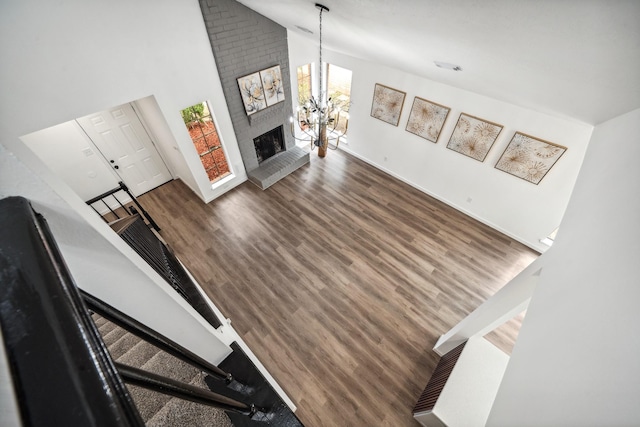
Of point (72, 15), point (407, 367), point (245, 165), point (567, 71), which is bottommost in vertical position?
point (407, 367)

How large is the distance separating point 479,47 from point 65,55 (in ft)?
13.2

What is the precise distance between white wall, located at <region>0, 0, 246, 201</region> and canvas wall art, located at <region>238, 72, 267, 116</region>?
1.88 feet

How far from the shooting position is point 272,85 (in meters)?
5.12

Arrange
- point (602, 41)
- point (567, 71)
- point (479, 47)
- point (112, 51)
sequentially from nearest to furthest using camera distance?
point (602, 41) < point (567, 71) < point (479, 47) < point (112, 51)

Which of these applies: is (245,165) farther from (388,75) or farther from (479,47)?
(479,47)

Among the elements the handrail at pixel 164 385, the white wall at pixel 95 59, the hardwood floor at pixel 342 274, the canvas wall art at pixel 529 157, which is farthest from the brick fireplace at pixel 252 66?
the handrail at pixel 164 385

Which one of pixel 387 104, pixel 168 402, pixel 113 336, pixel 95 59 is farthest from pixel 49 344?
pixel 387 104

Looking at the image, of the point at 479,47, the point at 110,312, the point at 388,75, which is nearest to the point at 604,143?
the point at 479,47

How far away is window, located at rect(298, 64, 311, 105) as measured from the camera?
602cm

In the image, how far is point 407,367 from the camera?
3412mm

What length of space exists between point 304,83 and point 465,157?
13.2 feet

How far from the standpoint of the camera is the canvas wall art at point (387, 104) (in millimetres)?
5121

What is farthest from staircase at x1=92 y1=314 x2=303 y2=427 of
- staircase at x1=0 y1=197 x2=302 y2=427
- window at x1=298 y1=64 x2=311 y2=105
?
window at x1=298 y1=64 x2=311 y2=105

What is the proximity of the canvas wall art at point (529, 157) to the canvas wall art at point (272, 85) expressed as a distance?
14.2 feet
